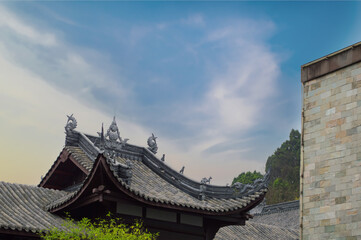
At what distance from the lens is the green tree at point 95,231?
13.5m

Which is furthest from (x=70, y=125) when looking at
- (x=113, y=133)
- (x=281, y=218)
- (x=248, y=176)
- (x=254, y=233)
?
(x=248, y=176)

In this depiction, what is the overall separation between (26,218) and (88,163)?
Answer: 3.77 m

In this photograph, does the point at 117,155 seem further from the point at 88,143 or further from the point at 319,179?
the point at 319,179

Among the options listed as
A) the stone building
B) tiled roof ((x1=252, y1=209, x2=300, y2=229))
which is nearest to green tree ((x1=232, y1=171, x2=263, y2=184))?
tiled roof ((x1=252, y1=209, x2=300, y2=229))

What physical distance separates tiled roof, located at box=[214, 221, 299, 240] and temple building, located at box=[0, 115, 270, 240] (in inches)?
139

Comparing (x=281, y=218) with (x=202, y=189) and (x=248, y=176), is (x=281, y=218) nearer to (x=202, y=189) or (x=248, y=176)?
(x=202, y=189)

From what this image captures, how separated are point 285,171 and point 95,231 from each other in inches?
2206

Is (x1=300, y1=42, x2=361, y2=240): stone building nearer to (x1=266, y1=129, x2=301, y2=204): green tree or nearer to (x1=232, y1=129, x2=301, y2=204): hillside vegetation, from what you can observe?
(x1=266, y1=129, x2=301, y2=204): green tree

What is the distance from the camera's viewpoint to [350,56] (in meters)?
15.3

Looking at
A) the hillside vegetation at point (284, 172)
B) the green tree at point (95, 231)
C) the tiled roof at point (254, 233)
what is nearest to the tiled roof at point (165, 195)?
the green tree at point (95, 231)

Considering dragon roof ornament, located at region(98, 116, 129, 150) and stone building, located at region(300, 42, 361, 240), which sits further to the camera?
dragon roof ornament, located at region(98, 116, 129, 150)

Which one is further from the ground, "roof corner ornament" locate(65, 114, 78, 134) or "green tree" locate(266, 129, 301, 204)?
"green tree" locate(266, 129, 301, 204)

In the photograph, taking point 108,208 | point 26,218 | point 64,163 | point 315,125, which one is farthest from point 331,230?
point 64,163

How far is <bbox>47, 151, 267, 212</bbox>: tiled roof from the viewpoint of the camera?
619 inches
